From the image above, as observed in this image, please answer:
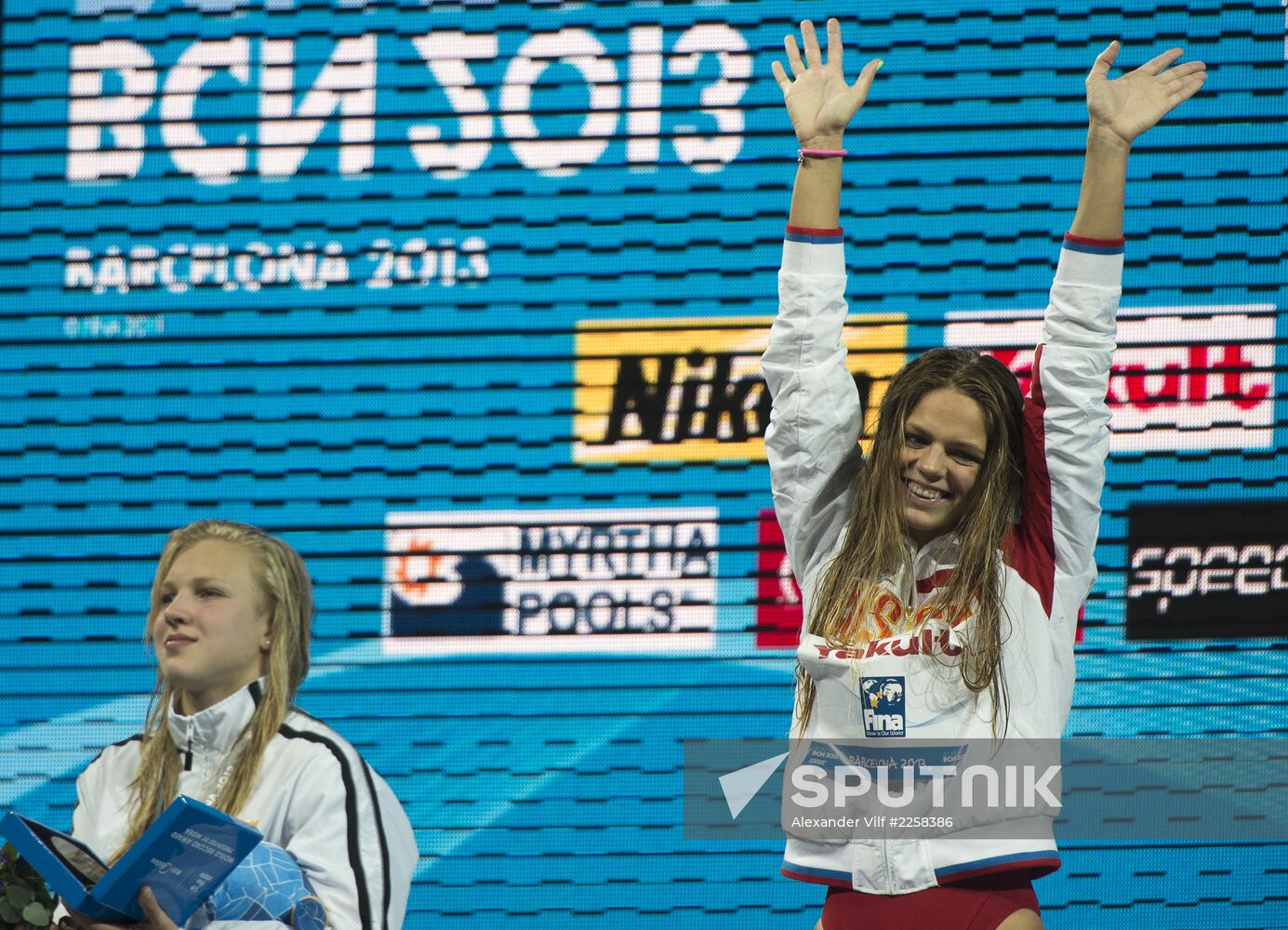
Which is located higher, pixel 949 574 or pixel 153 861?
pixel 949 574

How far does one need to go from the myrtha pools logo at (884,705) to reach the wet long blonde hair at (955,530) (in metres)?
0.09

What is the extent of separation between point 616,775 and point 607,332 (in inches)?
51.6

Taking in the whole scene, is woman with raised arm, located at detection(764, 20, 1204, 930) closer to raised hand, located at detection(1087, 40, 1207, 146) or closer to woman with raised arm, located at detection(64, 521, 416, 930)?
raised hand, located at detection(1087, 40, 1207, 146)

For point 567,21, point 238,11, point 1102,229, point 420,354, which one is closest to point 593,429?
point 420,354

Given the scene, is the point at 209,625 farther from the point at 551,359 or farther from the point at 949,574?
the point at 551,359

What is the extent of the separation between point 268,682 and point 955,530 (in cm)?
141

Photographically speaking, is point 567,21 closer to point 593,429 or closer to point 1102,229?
point 593,429

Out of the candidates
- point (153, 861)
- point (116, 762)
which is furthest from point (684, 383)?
point (153, 861)

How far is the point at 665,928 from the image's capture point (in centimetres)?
389

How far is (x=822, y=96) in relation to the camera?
7.34 ft

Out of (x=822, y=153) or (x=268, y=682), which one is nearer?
(x=822, y=153)

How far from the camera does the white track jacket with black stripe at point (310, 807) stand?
2479 millimetres

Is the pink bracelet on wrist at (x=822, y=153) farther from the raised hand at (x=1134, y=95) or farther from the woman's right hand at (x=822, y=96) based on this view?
the raised hand at (x=1134, y=95)

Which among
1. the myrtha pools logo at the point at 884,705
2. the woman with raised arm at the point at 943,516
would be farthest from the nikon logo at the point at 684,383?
the myrtha pools logo at the point at 884,705
